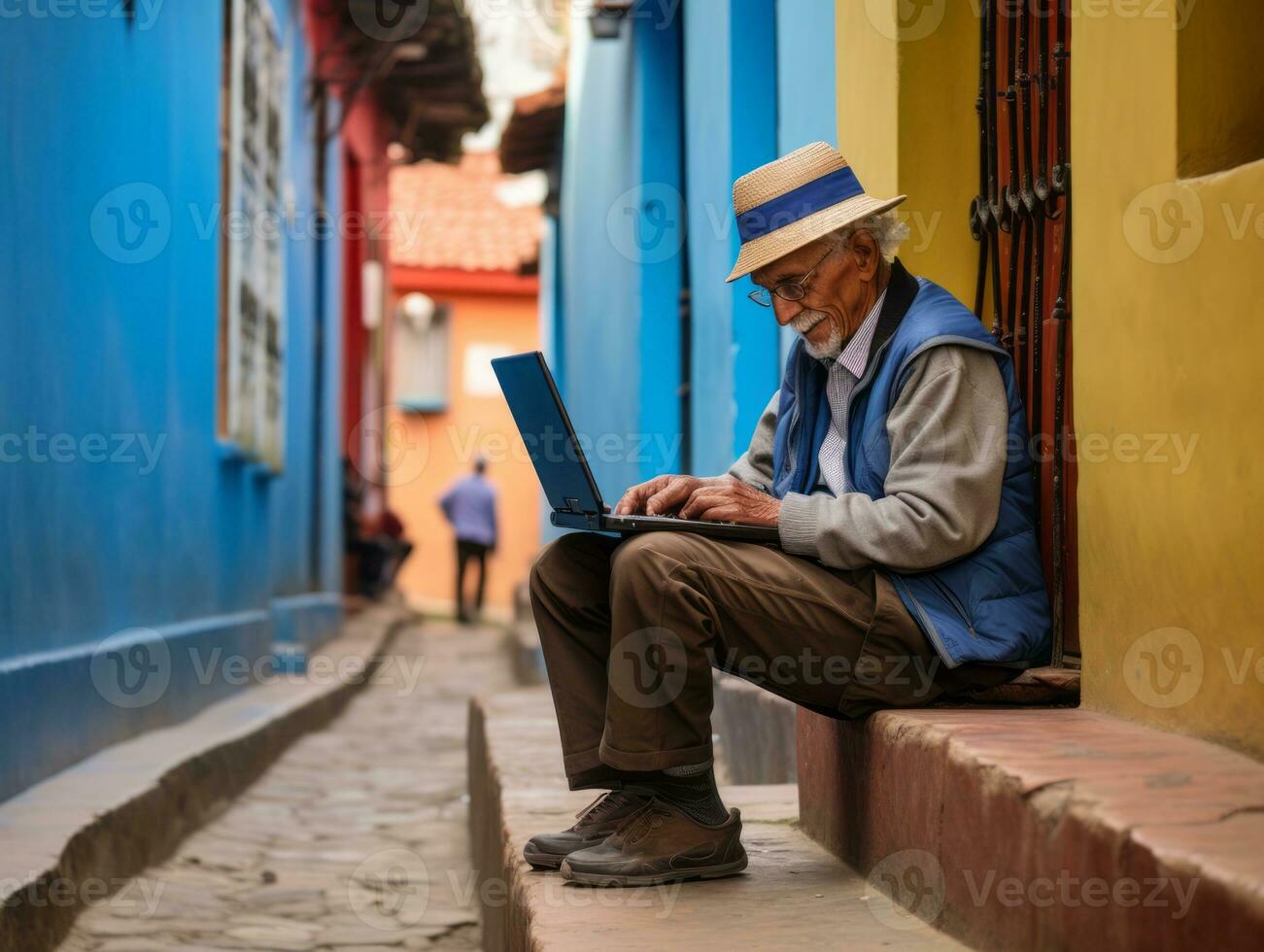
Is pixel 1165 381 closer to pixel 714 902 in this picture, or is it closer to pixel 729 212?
pixel 714 902

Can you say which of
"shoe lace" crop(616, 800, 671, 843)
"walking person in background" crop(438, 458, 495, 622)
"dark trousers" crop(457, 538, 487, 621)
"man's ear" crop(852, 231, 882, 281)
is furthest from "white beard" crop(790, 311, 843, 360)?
Result: "walking person in background" crop(438, 458, 495, 622)

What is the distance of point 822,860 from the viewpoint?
2996 mm

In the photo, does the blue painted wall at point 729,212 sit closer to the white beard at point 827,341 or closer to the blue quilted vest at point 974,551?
the white beard at point 827,341

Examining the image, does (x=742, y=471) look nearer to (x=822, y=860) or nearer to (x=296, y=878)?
(x=822, y=860)

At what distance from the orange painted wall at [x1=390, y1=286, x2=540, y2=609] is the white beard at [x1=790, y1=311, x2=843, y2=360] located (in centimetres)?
1919

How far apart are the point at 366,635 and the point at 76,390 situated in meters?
7.88

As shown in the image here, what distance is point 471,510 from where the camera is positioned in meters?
18.5

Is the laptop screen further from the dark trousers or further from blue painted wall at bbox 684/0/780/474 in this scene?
the dark trousers

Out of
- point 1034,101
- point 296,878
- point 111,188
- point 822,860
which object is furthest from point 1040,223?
point 111,188

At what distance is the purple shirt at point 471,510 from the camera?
18500mm

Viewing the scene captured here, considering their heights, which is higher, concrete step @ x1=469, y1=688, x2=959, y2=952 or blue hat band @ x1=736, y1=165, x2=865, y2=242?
blue hat band @ x1=736, y1=165, x2=865, y2=242

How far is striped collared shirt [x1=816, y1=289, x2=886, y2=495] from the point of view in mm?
2951

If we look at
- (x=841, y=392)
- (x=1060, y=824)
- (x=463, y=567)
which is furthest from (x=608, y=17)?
(x=463, y=567)

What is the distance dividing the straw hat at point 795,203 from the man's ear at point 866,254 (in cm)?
5
